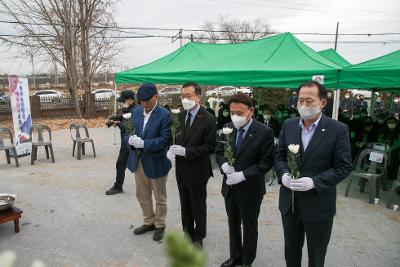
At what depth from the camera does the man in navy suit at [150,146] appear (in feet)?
12.6

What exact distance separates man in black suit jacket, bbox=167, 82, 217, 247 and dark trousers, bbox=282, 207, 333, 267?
117 cm

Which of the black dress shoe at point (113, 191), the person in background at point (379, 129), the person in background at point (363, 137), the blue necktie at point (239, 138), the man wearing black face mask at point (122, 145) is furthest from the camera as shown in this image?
the person in background at point (363, 137)

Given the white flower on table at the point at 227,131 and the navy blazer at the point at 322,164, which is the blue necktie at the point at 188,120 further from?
the navy blazer at the point at 322,164

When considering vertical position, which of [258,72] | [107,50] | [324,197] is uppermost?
[107,50]

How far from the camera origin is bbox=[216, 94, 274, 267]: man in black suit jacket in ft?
10.2

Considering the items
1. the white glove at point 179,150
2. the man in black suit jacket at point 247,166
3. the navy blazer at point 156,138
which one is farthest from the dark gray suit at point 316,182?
the navy blazer at point 156,138

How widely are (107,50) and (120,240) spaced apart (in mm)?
16914

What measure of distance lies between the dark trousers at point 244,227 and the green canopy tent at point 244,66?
11.4 ft

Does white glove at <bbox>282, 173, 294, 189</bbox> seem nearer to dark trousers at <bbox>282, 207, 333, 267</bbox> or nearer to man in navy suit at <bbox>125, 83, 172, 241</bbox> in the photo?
dark trousers at <bbox>282, 207, 333, 267</bbox>

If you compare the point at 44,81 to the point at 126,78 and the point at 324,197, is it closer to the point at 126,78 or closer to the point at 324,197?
the point at 126,78

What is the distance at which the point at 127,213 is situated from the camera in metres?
5.11

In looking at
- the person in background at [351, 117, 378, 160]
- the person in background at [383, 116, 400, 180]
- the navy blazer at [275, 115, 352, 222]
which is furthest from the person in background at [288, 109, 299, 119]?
the navy blazer at [275, 115, 352, 222]

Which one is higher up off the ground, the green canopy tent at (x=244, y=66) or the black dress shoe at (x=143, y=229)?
the green canopy tent at (x=244, y=66)

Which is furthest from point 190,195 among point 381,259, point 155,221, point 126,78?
point 126,78
